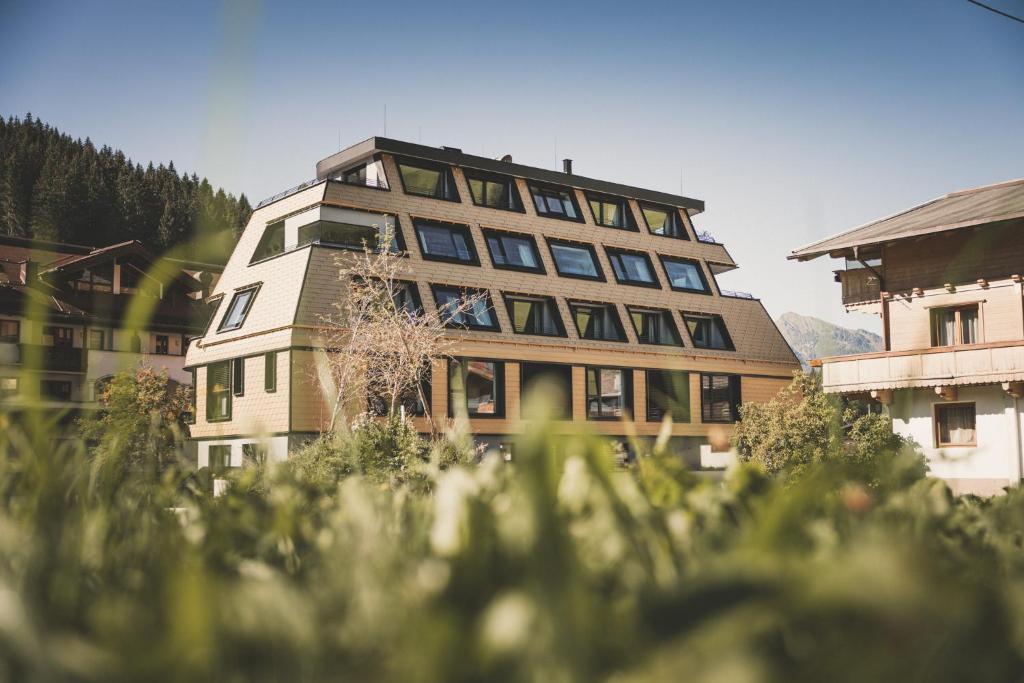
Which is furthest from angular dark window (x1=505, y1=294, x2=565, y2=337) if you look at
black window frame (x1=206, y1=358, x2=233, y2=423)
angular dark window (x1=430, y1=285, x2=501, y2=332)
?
black window frame (x1=206, y1=358, x2=233, y2=423)

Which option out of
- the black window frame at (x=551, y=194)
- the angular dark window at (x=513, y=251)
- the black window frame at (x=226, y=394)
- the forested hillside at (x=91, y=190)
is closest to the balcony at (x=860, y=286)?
the angular dark window at (x=513, y=251)

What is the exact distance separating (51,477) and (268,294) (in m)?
31.1

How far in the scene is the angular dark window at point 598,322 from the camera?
36.5 m

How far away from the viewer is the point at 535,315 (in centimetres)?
3538

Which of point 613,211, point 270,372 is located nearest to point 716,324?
point 613,211

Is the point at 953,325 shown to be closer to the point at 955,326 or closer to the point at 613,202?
the point at 955,326

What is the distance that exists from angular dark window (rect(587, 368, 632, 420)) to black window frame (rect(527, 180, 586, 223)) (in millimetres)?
6332

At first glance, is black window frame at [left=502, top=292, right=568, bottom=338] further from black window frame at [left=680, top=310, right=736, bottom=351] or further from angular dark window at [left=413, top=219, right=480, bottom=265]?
black window frame at [left=680, top=310, right=736, bottom=351]

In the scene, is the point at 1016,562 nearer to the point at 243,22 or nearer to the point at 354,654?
the point at 354,654

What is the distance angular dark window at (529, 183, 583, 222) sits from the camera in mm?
37500

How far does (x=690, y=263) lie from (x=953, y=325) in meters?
15.1

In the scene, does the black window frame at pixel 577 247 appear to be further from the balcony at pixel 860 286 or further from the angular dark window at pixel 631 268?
the balcony at pixel 860 286

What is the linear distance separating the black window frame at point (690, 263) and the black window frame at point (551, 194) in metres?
4.23

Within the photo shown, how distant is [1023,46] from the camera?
4105 millimetres
